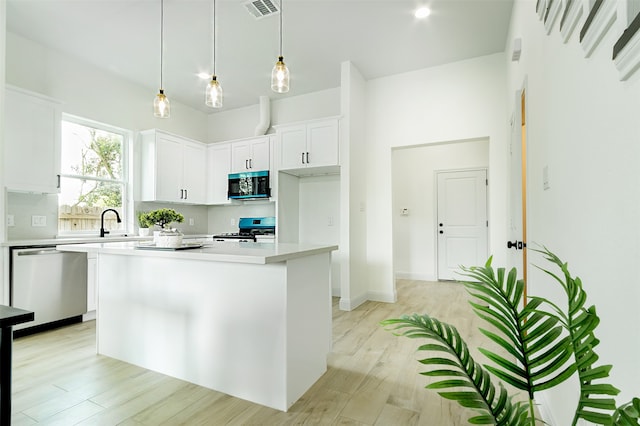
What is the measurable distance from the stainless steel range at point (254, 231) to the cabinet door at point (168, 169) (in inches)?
36.1

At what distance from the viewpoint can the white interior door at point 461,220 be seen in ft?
18.2

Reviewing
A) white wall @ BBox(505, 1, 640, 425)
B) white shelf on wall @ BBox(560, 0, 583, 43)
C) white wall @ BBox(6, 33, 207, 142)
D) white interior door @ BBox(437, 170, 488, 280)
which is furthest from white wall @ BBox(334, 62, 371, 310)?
white wall @ BBox(6, 33, 207, 142)

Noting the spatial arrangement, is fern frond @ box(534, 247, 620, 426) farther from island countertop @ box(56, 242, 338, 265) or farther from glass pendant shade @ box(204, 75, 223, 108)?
glass pendant shade @ box(204, 75, 223, 108)

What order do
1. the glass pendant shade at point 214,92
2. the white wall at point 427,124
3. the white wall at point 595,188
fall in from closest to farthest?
1. the white wall at point 595,188
2. the glass pendant shade at point 214,92
3. the white wall at point 427,124

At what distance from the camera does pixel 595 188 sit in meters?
1.00

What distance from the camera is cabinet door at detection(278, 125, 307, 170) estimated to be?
14.1 ft

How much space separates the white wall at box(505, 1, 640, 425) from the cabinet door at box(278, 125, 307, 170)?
9.54 feet

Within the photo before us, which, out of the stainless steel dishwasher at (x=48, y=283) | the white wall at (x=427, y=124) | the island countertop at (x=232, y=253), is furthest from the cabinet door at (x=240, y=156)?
the island countertop at (x=232, y=253)

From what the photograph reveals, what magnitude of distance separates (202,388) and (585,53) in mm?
2549

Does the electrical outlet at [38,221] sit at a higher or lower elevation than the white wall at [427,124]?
lower

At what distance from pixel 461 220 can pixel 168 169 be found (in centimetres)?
494

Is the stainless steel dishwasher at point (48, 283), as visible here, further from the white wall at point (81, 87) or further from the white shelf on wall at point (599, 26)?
the white shelf on wall at point (599, 26)

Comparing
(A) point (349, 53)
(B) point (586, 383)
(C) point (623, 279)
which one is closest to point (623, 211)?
(C) point (623, 279)

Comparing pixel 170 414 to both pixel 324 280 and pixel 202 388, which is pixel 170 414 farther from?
pixel 324 280
